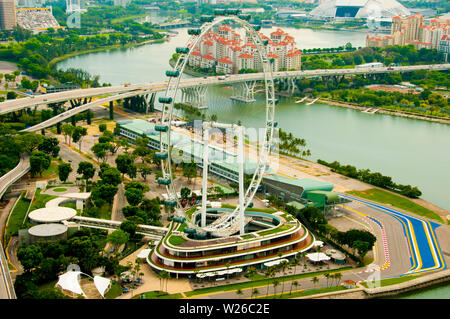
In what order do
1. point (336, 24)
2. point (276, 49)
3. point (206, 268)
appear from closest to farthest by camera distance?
A: point (206, 268), point (276, 49), point (336, 24)

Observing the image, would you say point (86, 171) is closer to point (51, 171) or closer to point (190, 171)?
point (51, 171)

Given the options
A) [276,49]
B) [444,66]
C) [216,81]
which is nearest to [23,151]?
[216,81]

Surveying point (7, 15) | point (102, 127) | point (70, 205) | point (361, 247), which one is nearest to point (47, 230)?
point (70, 205)

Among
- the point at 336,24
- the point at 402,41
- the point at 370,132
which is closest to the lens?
the point at 370,132

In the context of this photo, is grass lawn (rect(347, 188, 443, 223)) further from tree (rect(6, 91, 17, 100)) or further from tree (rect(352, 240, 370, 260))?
tree (rect(6, 91, 17, 100))

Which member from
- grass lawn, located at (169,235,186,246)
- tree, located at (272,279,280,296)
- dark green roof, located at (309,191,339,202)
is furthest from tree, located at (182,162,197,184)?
tree, located at (272,279,280,296)

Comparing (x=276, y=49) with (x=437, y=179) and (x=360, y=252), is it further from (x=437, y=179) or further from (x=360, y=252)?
(x=360, y=252)

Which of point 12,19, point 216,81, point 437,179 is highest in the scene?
point 12,19
